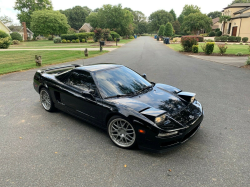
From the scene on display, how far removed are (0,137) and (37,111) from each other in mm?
1412

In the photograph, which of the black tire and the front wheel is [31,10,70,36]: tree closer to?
the black tire

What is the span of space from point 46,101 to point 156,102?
3177 mm

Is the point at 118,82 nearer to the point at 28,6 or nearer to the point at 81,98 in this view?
the point at 81,98

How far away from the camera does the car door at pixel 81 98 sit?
375 cm

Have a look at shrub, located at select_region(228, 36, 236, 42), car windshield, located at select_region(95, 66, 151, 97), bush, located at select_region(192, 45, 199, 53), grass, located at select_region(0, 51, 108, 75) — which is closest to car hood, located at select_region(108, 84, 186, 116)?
car windshield, located at select_region(95, 66, 151, 97)

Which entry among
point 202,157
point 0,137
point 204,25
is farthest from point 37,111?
point 204,25

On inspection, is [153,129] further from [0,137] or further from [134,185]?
[0,137]

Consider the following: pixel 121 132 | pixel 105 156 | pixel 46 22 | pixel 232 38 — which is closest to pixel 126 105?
pixel 121 132

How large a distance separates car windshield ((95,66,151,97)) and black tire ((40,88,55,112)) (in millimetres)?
1737

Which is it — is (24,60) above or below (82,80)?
below

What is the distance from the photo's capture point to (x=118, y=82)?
13.5 ft

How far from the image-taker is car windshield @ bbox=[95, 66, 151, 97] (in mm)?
3855

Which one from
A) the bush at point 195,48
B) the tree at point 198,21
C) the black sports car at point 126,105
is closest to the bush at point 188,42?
the bush at point 195,48

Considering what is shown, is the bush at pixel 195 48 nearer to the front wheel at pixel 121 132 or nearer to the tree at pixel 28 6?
the front wheel at pixel 121 132
